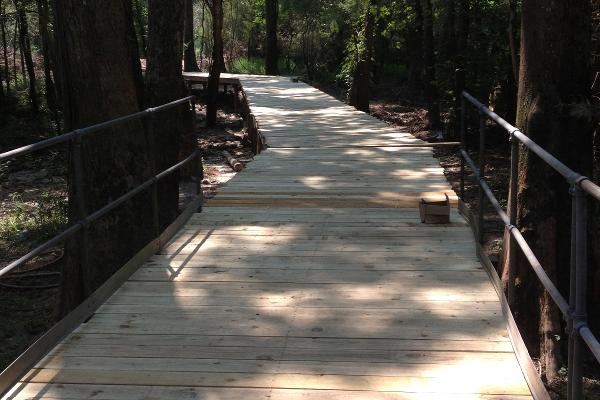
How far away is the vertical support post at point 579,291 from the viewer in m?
2.56

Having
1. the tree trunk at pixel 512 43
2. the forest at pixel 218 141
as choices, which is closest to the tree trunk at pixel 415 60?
the forest at pixel 218 141

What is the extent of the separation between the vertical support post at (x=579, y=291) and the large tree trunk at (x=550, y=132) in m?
3.62

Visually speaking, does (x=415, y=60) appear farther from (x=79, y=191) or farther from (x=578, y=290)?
(x=578, y=290)

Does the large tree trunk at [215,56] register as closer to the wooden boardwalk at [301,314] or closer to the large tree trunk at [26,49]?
the large tree trunk at [26,49]

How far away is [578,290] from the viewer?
2.63 metres

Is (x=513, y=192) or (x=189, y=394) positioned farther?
(x=513, y=192)

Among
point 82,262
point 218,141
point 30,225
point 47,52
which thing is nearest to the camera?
point 82,262

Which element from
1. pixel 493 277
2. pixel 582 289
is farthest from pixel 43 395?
pixel 493 277

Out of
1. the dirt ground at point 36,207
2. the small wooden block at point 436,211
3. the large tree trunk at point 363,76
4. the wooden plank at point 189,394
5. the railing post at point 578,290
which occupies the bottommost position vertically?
the dirt ground at point 36,207

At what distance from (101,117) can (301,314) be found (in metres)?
3.17

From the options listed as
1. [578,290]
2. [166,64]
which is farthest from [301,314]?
[166,64]

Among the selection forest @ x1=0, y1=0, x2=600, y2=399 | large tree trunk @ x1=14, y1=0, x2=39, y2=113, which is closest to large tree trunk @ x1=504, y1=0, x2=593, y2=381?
forest @ x1=0, y1=0, x2=600, y2=399

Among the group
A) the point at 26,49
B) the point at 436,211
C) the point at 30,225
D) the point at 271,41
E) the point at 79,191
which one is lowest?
the point at 30,225

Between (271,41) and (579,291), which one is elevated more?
(271,41)
